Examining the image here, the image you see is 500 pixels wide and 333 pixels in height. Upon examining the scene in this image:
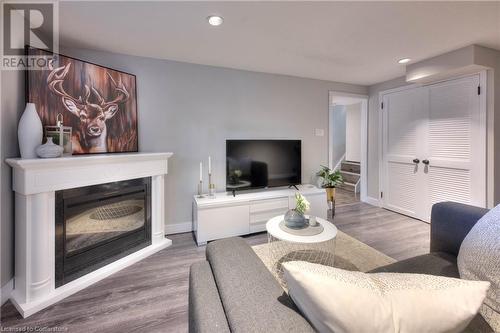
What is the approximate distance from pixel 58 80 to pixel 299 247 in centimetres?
278

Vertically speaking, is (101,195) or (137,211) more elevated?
(101,195)

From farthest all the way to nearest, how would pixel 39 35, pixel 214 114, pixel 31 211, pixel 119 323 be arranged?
pixel 214 114
pixel 39 35
pixel 31 211
pixel 119 323

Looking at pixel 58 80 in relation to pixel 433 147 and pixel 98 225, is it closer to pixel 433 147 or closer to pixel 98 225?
pixel 98 225

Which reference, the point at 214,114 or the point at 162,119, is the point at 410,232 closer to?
the point at 214,114

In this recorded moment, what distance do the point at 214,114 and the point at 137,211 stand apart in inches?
62.4

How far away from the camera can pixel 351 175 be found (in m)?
5.64

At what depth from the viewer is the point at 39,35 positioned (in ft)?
7.07

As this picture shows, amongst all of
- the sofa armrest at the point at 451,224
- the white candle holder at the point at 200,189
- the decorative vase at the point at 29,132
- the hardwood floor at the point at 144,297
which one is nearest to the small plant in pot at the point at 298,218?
the sofa armrest at the point at 451,224

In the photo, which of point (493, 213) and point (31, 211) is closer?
point (493, 213)

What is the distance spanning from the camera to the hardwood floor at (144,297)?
1538mm

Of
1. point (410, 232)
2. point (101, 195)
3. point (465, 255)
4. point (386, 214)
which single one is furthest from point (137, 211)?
point (386, 214)

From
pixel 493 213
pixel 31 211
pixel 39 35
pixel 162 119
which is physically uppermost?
pixel 39 35

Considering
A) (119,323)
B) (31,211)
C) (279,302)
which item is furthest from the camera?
(31,211)

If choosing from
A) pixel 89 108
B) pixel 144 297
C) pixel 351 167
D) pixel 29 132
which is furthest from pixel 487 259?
pixel 351 167
